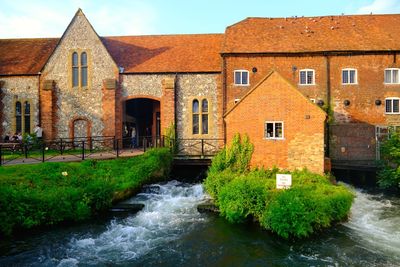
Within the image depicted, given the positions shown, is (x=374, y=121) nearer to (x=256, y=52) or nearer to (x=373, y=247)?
(x=256, y=52)

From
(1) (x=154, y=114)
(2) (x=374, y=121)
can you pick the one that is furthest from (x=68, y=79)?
(2) (x=374, y=121)

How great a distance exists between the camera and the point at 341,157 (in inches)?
867

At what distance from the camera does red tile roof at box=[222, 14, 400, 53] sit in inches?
901

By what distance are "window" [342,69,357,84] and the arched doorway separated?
15.1 metres

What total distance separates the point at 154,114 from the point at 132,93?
3340 mm

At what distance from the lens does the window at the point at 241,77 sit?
75.8 feet

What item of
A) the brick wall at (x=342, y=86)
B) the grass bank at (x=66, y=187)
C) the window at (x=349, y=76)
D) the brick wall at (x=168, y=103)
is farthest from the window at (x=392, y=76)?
the grass bank at (x=66, y=187)

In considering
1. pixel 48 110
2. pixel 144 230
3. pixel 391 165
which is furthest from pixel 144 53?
pixel 391 165

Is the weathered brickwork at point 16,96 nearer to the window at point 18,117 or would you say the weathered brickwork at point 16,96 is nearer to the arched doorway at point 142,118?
the window at point 18,117

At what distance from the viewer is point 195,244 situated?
10219 millimetres

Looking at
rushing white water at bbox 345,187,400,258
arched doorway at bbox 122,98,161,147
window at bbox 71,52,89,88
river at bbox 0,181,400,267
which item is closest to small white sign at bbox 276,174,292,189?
river at bbox 0,181,400,267

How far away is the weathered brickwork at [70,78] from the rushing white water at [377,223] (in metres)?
18.8

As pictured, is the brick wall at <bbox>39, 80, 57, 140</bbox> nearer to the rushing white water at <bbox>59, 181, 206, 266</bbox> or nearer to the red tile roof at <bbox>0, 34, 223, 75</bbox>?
the red tile roof at <bbox>0, 34, 223, 75</bbox>

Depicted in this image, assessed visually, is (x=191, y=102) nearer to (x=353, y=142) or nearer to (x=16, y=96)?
(x=353, y=142)
